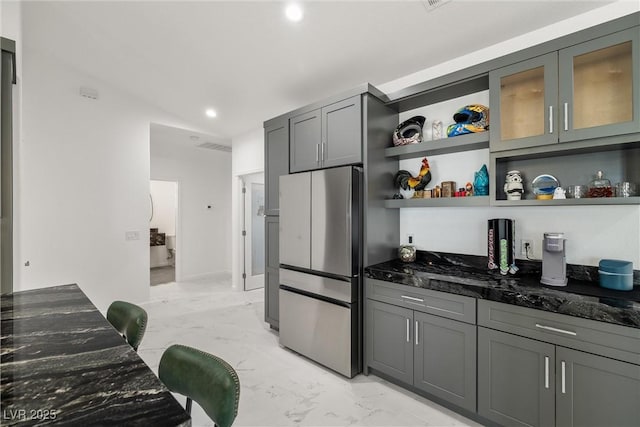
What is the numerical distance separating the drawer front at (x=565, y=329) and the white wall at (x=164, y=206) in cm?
773

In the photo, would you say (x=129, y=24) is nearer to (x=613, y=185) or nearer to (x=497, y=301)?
(x=497, y=301)

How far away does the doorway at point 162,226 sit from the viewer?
733cm

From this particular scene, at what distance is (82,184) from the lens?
3.89 meters

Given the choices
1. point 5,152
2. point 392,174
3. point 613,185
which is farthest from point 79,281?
point 613,185

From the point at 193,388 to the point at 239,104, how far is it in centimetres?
369

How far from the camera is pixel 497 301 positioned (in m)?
1.80

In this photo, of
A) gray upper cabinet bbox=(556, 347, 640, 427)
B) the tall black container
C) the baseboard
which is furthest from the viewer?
the baseboard

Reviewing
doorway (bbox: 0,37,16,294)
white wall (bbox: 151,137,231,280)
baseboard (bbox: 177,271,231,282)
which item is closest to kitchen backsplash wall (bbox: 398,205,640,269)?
doorway (bbox: 0,37,16,294)

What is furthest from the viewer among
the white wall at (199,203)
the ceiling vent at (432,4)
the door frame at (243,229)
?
the white wall at (199,203)

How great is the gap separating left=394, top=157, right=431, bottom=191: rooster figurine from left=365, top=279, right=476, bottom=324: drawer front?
0.96m

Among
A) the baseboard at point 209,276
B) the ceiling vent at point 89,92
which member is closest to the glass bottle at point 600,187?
the ceiling vent at point 89,92

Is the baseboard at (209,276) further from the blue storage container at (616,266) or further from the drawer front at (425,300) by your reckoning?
the blue storage container at (616,266)

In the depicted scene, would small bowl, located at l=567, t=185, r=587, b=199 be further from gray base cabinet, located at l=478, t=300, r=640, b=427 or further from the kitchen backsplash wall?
gray base cabinet, located at l=478, t=300, r=640, b=427

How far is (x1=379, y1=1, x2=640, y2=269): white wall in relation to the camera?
1904 millimetres
